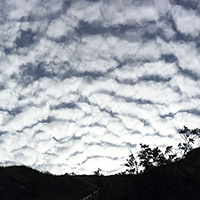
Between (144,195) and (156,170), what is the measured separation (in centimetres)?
733

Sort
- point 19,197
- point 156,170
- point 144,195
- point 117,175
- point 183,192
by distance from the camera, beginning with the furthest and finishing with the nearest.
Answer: point 117,175, point 156,170, point 183,192, point 144,195, point 19,197

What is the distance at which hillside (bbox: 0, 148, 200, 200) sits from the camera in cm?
3591

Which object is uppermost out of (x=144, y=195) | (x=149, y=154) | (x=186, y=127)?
(x=186, y=127)

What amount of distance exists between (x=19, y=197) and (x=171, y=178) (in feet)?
79.1

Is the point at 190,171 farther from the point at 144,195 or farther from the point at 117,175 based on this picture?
the point at 117,175

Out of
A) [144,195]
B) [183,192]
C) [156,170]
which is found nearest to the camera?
[144,195]

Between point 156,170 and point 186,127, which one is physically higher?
point 186,127

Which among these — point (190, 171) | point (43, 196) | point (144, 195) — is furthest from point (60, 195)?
point (190, 171)

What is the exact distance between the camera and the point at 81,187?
43.8m

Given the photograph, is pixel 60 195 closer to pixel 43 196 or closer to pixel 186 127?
pixel 43 196

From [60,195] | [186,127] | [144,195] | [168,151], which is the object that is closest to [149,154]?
[168,151]

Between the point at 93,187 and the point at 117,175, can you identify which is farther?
the point at 117,175

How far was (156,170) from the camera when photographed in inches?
1735

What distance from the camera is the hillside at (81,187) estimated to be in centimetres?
3591
